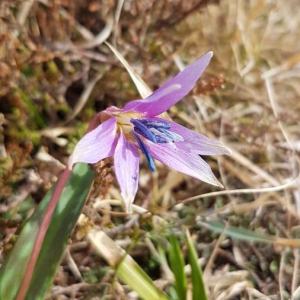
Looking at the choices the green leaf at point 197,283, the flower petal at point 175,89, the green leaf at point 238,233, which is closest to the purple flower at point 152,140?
the flower petal at point 175,89

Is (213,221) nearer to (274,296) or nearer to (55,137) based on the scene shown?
(274,296)

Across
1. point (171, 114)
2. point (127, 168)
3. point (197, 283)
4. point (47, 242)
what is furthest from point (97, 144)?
point (171, 114)

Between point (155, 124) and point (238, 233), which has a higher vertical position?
point (155, 124)

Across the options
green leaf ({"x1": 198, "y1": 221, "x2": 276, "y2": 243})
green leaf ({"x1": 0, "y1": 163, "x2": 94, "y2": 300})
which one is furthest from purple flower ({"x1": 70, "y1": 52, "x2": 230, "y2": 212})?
green leaf ({"x1": 198, "y1": 221, "x2": 276, "y2": 243})

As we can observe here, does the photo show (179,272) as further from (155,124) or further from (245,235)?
(155,124)

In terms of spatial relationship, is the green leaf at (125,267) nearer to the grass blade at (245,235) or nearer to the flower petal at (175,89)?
the grass blade at (245,235)

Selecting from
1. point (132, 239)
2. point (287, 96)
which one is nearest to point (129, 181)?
point (132, 239)

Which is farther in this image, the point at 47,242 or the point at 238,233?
the point at 238,233

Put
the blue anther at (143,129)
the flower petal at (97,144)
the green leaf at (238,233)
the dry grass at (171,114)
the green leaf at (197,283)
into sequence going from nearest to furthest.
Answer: the flower petal at (97,144) < the blue anther at (143,129) < the green leaf at (197,283) < the dry grass at (171,114) < the green leaf at (238,233)
